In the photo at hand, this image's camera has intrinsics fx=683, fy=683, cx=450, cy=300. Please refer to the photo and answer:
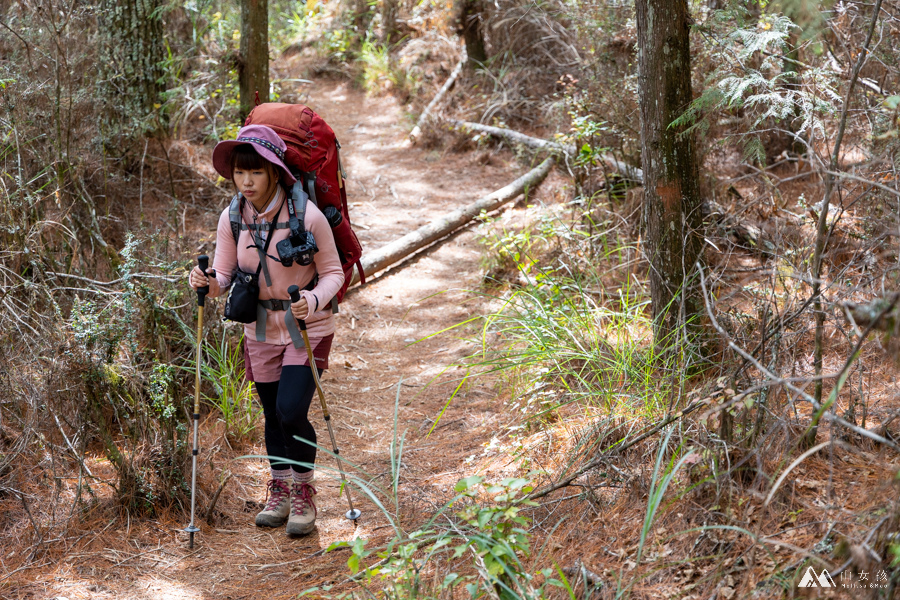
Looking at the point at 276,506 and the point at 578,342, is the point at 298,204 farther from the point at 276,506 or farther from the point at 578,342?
the point at 578,342

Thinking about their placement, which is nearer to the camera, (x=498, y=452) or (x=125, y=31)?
(x=498, y=452)

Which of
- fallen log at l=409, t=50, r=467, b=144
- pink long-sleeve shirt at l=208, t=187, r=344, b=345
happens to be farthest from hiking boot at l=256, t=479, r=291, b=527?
fallen log at l=409, t=50, r=467, b=144

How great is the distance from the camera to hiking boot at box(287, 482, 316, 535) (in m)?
3.94

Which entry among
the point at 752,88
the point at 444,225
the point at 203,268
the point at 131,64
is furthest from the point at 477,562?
the point at 131,64

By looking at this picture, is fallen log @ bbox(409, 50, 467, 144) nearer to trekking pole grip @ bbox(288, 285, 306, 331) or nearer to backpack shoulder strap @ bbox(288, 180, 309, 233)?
backpack shoulder strap @ bbox(288, 180, 309, 233)

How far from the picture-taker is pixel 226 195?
767 cm

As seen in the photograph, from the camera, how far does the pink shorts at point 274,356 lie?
391 cm

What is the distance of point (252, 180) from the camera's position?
3.73m

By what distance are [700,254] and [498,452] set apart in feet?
6.08

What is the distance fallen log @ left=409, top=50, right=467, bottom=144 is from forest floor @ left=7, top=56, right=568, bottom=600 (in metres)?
1.94

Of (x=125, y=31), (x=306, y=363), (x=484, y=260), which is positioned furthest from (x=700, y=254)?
(x=125, y=31)

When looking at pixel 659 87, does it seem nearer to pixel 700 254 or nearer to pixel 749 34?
pixel 749 34

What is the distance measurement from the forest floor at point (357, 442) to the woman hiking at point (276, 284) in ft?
1.11

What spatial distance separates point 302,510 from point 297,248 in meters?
1.53
